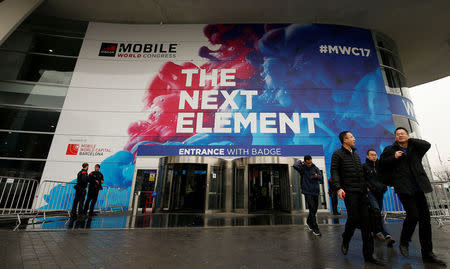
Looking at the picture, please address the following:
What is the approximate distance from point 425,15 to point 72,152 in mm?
25362

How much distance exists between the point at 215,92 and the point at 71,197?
959 cm

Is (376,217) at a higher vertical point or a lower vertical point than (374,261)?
higher

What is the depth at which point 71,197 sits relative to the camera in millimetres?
10180

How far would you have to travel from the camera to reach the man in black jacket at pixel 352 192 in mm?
2816

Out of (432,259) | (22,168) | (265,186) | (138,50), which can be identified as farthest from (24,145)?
(432,259)

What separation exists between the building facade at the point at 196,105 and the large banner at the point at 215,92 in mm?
69

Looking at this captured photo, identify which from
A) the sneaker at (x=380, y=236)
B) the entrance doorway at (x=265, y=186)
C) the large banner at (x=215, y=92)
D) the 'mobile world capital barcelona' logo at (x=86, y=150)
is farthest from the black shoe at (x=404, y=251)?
the 'mobile world capital barcelona' logo at (x=86, y=150)

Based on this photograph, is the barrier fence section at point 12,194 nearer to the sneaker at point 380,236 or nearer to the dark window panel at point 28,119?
the dark window panel at point 28,119

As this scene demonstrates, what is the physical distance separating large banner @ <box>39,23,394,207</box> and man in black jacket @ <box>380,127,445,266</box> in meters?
9.84

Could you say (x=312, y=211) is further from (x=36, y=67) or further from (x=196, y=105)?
(x=36, y=67)

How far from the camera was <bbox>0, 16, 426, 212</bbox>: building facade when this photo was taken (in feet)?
39.5

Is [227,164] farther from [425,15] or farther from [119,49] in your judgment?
[425,15]

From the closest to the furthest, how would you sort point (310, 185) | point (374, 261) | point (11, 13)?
point (374, 261), point (310, 185), point (11, 13)

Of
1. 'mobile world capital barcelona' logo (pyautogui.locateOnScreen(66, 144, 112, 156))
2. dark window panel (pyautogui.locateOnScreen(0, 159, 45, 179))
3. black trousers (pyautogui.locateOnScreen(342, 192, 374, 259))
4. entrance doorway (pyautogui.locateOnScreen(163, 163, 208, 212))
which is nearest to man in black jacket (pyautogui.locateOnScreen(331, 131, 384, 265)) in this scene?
black trousers (pyautogui.locateOnScreen(342, 192, 374, 259))
